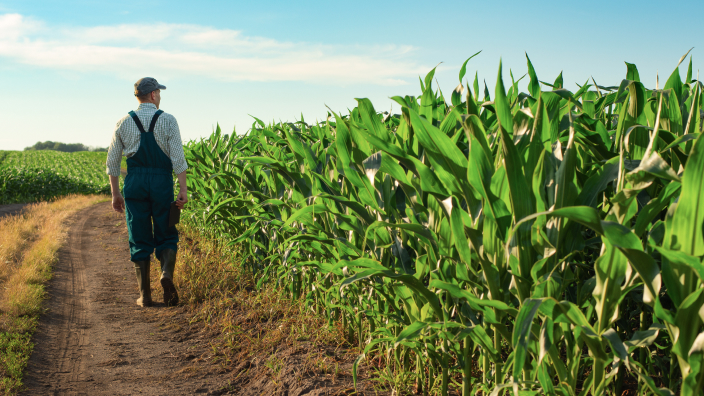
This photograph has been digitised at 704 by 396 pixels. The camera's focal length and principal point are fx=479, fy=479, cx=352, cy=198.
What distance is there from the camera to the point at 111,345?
342cm

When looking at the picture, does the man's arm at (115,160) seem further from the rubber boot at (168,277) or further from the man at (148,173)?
the rubber boot at (168,277)

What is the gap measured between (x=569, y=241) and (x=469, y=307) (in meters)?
0.45

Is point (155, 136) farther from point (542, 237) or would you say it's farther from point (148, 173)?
point (542, 237)

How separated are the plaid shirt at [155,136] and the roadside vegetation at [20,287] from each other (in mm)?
1371

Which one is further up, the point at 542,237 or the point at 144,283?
the point at 542,237

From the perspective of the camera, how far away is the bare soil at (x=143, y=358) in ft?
8.47

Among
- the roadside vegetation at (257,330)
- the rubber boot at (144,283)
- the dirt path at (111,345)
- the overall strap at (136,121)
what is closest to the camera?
the roadside vegetation at (257,330)

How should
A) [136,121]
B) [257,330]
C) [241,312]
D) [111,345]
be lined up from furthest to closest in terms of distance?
[136,121] → [241,312] → [111,345] → [257,330]

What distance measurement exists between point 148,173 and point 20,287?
1.57 meters

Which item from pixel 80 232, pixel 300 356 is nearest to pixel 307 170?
pixel 300 356

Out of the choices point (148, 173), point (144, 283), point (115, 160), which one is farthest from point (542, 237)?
point (115, 160)

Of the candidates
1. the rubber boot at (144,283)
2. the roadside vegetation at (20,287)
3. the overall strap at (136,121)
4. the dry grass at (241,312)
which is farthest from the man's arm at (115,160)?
the roadside vegetation at (20,287)

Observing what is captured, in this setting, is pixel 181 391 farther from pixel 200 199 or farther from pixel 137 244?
pixel 200 199

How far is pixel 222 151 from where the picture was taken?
17.3ft
